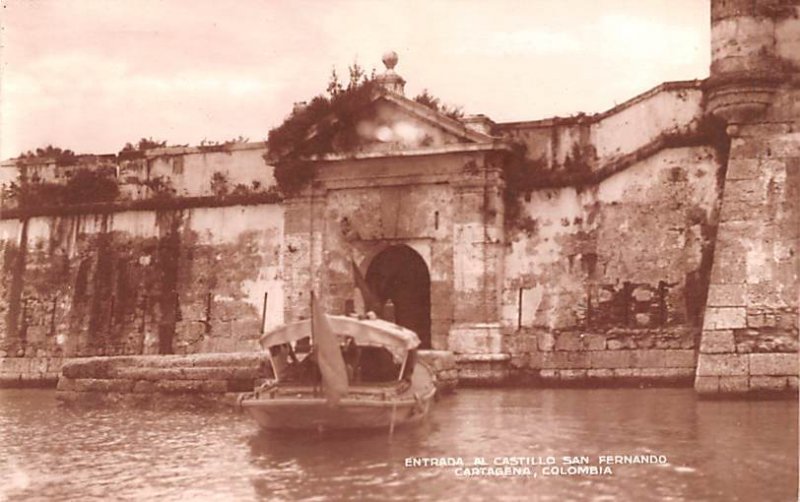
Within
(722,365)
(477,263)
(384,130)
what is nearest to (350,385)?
(722,365)

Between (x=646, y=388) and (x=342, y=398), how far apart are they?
8342 millimetres

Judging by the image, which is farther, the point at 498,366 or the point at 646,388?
the point at 498,366

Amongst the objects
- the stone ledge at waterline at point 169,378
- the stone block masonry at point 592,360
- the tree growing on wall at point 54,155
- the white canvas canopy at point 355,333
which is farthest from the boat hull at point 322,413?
the tree growing on wall at point 54,155

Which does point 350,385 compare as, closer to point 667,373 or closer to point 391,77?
point 667,373

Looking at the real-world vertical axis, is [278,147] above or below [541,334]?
above

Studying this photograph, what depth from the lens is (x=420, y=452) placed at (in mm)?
13242

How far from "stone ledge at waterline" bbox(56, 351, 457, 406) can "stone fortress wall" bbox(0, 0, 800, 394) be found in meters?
2.82

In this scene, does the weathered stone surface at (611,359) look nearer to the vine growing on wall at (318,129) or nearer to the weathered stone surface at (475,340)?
the weathered stone surface at (475,340)

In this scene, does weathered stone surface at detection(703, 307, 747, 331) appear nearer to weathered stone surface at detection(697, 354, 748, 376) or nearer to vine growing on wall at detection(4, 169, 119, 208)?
weathered stone surface at detection(697, 354, 748, 376)

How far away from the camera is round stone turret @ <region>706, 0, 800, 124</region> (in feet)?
62.9

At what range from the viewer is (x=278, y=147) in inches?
932

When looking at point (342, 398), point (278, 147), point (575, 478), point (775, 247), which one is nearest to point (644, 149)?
point (775, 247)

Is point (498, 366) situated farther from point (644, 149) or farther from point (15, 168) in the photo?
point (15, 168)

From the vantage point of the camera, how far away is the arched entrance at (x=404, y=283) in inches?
936
